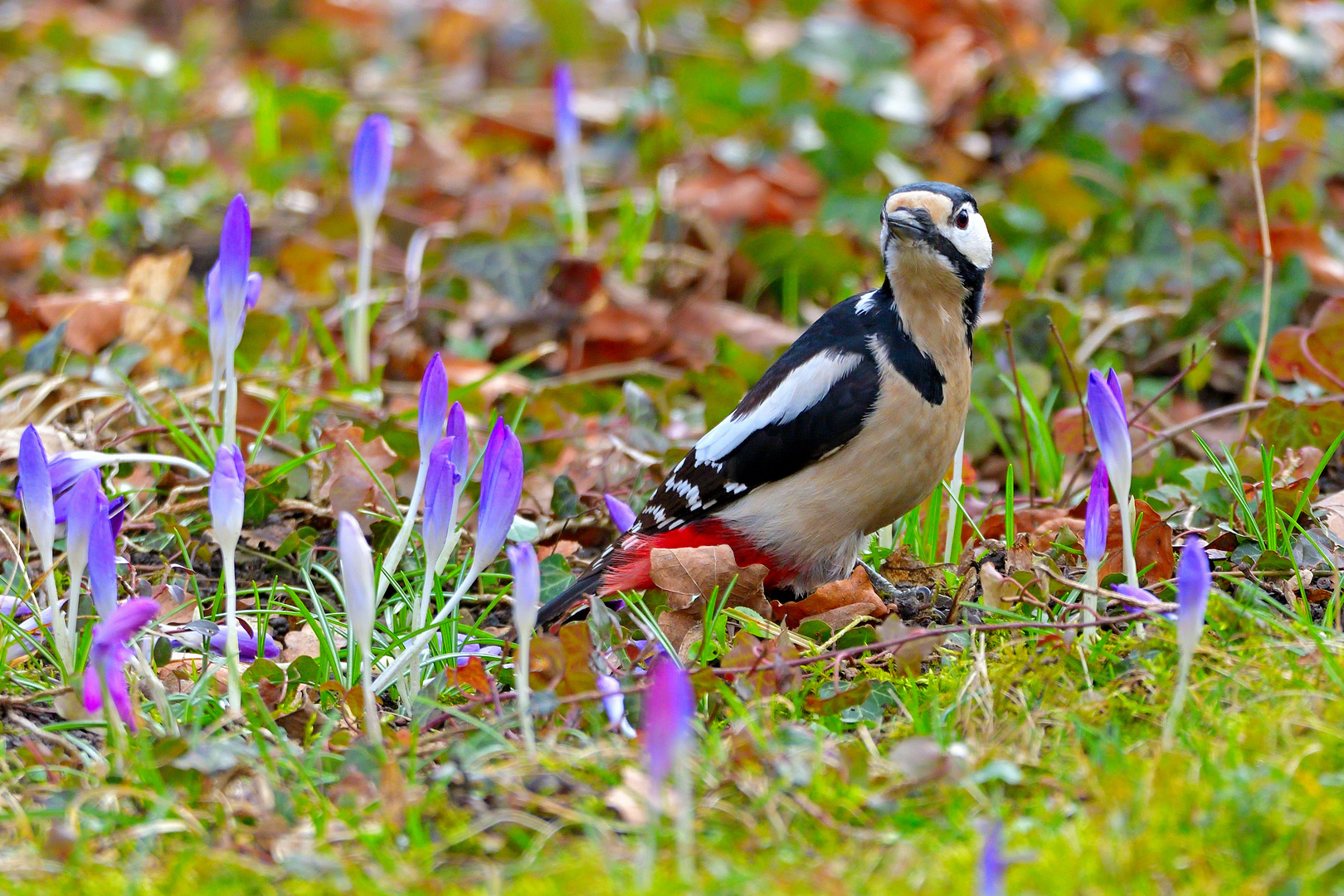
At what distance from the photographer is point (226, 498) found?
2.42 metres

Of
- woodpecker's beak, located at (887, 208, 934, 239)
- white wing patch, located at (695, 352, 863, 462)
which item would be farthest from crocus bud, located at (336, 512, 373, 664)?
woodpecker's beak, located at (887, 208, 934, 239)

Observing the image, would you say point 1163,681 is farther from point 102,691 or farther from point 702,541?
point 102,691

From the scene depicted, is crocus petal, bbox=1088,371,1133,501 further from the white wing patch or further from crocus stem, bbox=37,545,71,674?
crocus stem, bbox=37,545,71,674

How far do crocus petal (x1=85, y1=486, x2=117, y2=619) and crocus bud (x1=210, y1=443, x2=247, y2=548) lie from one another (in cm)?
18

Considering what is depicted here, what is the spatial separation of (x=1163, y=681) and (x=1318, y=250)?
298 cm

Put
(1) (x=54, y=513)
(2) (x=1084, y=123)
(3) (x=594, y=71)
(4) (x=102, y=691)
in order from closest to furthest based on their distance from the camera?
1. (4) (x=102, y=691)
2. (1) (x=54, y=513)
3. (2) (x=1084, y=123)
4. (3) (x=594, y=71)

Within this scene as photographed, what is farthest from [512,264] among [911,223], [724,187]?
[911,223]

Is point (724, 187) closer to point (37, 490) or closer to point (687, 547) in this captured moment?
point (687, 547)

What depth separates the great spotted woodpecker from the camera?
312cm

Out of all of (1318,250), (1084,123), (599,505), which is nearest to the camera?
(599,505)

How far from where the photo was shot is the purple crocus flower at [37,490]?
254cm

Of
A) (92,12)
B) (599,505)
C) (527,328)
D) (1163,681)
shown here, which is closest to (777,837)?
(1163,681)

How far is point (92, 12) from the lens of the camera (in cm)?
1041

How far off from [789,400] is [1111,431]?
87 cm
